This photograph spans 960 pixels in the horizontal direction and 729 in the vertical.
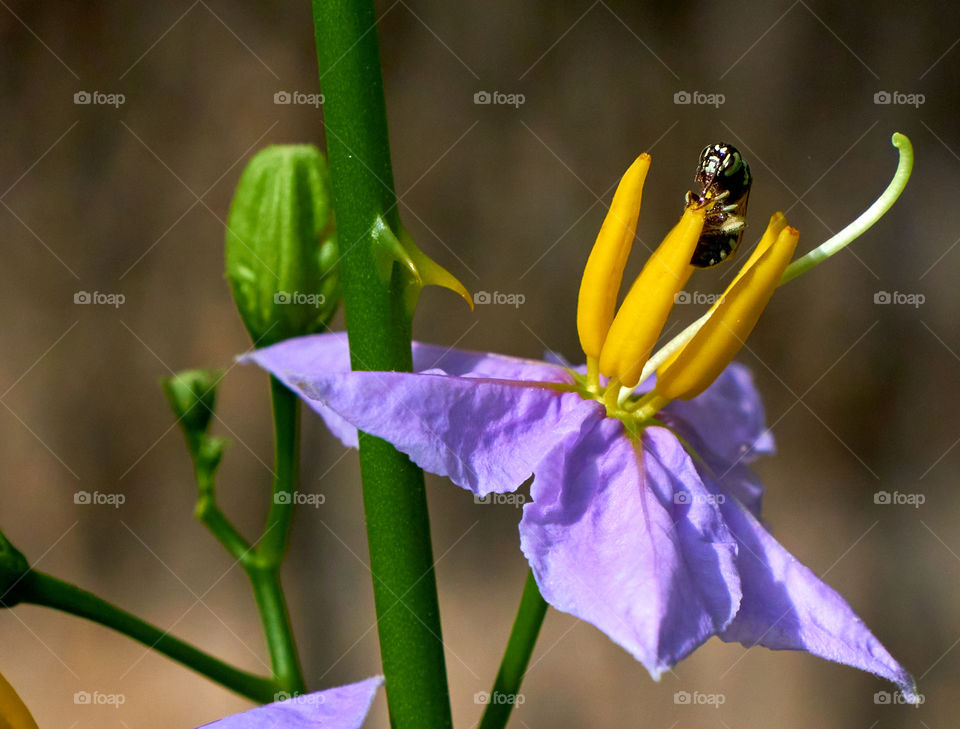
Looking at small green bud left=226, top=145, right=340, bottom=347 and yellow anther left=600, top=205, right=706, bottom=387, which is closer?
yellow anther left=600, top=205, right=706, bottom=387

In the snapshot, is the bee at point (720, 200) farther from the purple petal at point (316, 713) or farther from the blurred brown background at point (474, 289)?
the blurred brown background at point (474, 289)

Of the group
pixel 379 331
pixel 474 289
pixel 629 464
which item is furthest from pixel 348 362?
pixel 474 289

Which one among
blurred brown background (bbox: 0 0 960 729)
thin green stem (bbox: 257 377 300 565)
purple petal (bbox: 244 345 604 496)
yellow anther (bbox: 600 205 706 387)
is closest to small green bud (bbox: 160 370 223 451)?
thin green stem (bbox: 257 377 300 565)

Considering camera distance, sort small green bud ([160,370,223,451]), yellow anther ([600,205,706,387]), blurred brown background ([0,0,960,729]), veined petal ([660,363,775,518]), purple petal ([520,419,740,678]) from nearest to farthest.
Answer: purple petal ([520,419,740,678]) < yellow anther ([600,205,706,387]) < veined petal ([660,363,775,518]) < small green bud ([160,370,223,451]) < blurred brown background ([0,0,960,729])

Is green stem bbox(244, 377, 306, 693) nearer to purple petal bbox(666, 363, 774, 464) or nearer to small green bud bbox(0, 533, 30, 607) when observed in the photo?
small green bud bbox(0, 533, 30, 607)

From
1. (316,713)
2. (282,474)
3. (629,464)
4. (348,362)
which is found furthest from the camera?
(282,474)

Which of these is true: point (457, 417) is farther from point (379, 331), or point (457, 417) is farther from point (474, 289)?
point (474, 289)
